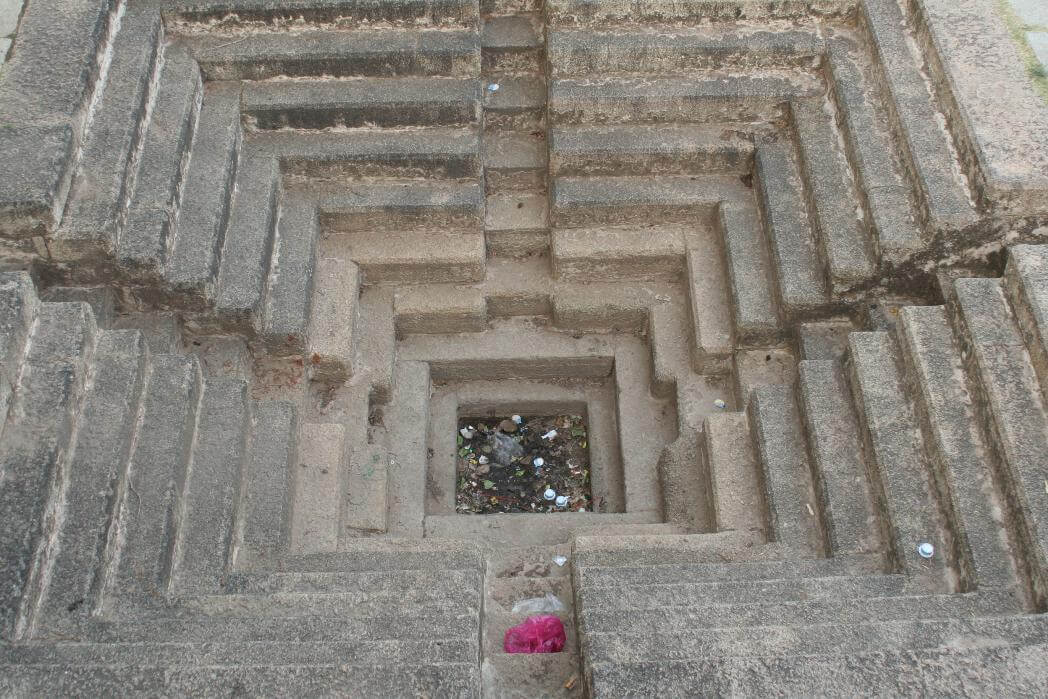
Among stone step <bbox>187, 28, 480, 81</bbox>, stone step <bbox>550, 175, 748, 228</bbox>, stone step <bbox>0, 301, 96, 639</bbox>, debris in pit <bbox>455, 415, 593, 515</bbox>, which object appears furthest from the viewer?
debris in pit <bbox>455, 415, 593, 515</bbox>

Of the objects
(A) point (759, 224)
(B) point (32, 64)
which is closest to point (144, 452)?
(B) point (32, 64)

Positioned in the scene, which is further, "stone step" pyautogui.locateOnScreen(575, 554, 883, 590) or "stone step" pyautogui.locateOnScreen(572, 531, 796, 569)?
"stone step" pyautogui.locateOnScreen(572, 531, 796, 569)

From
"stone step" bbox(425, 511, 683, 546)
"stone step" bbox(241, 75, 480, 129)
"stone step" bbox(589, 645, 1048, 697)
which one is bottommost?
"stone step" bbox(589, 645, 1048, 697)

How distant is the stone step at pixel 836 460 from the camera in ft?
11.4

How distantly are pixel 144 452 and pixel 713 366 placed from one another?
2944mm

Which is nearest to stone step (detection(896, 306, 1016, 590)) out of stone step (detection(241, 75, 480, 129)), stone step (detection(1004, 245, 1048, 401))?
stone step (detection(1004, 245, 1048, 401))

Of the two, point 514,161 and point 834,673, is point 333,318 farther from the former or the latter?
point 834,673

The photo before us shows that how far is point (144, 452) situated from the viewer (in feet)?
11.2

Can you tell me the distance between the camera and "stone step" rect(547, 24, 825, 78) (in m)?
4.71

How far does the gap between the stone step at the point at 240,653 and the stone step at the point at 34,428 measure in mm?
182

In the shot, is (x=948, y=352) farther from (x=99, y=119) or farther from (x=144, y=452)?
(x=99, y=119)

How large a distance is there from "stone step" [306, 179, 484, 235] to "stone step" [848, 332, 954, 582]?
7.41 feet

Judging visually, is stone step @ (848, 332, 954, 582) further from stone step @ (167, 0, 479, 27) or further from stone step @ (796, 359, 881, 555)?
stone step @ (167, 0, 479, 27)

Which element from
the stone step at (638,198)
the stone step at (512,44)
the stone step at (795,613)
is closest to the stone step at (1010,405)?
the stone step at (795,613)
